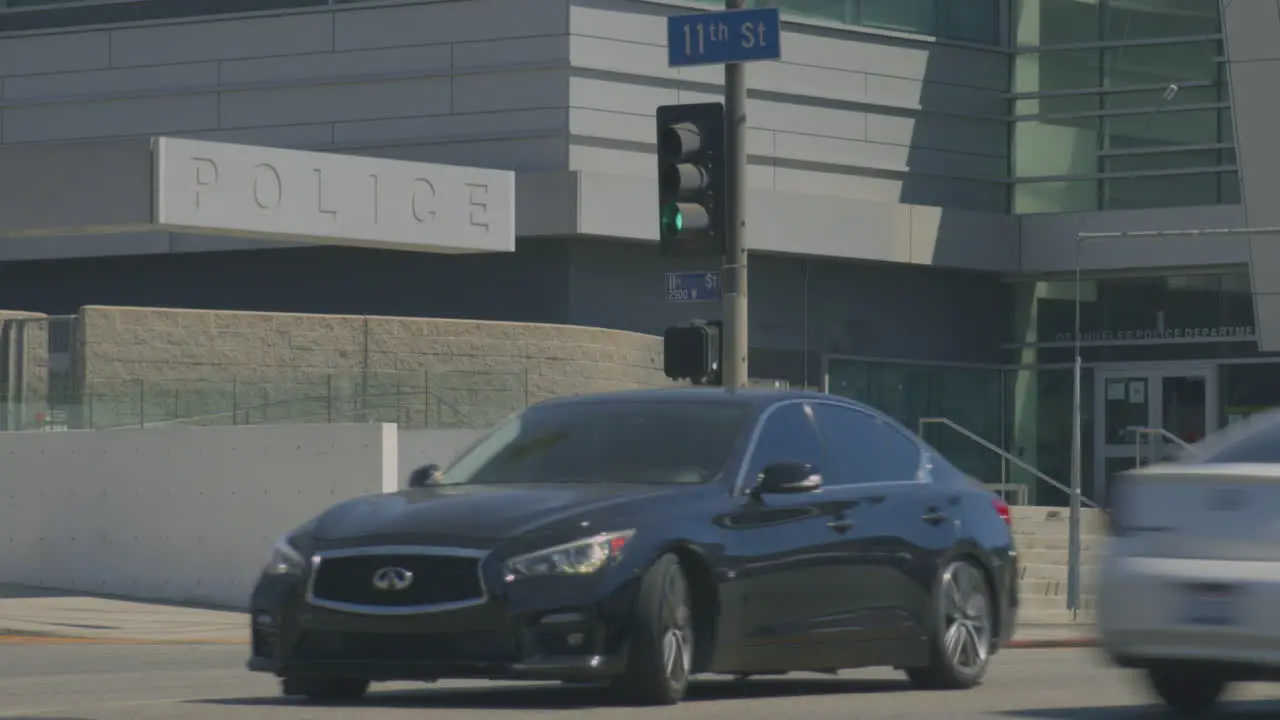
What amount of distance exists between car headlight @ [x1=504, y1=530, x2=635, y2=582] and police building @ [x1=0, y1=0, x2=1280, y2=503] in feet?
67.1

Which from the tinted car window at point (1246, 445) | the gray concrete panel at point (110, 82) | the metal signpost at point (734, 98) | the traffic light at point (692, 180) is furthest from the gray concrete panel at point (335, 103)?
the tinted car window at point (1246, 445)

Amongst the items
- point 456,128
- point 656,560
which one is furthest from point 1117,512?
point 456,128

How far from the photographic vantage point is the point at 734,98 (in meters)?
20.1

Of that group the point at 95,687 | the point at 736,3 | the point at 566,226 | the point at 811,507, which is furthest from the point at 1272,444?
the point at 566,226

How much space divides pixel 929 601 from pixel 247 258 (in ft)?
83.7

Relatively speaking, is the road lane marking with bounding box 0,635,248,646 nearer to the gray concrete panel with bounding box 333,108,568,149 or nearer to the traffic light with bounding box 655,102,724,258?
the traffic light with bounding box 655,102,724,258

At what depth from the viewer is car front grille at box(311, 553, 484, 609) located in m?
10.9

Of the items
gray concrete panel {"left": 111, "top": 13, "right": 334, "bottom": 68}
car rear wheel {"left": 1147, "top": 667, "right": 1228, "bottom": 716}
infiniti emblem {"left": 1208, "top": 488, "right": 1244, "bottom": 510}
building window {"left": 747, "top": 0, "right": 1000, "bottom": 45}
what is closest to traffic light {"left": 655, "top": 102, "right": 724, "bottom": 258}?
car rear wheel {"left": 1147, "top": 667, "right": 1228, "bottom": 716}

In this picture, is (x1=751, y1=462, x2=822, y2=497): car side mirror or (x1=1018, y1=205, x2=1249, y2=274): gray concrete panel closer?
(x1=751, y1=462, x2=822, y2=497): car side mirror

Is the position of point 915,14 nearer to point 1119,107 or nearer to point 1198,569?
point 1119,107

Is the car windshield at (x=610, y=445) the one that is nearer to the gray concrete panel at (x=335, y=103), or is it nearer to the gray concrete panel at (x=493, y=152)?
the gray concrete panel at (x=493, y=152)

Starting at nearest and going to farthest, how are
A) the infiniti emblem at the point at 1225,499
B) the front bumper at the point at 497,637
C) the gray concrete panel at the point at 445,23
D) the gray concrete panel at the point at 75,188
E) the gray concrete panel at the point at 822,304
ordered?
1. the infiniti emblem at the point at 1225,499
2. the front bumper at the point at 497,637
3. the gray concrete panel at the point at 75,188
4. the gray concrete panel at the point at 445,23
5. the gray concrete panel at the point at 822,304

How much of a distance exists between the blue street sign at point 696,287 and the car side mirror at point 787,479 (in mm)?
8516

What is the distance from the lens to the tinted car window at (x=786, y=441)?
40.2ft
